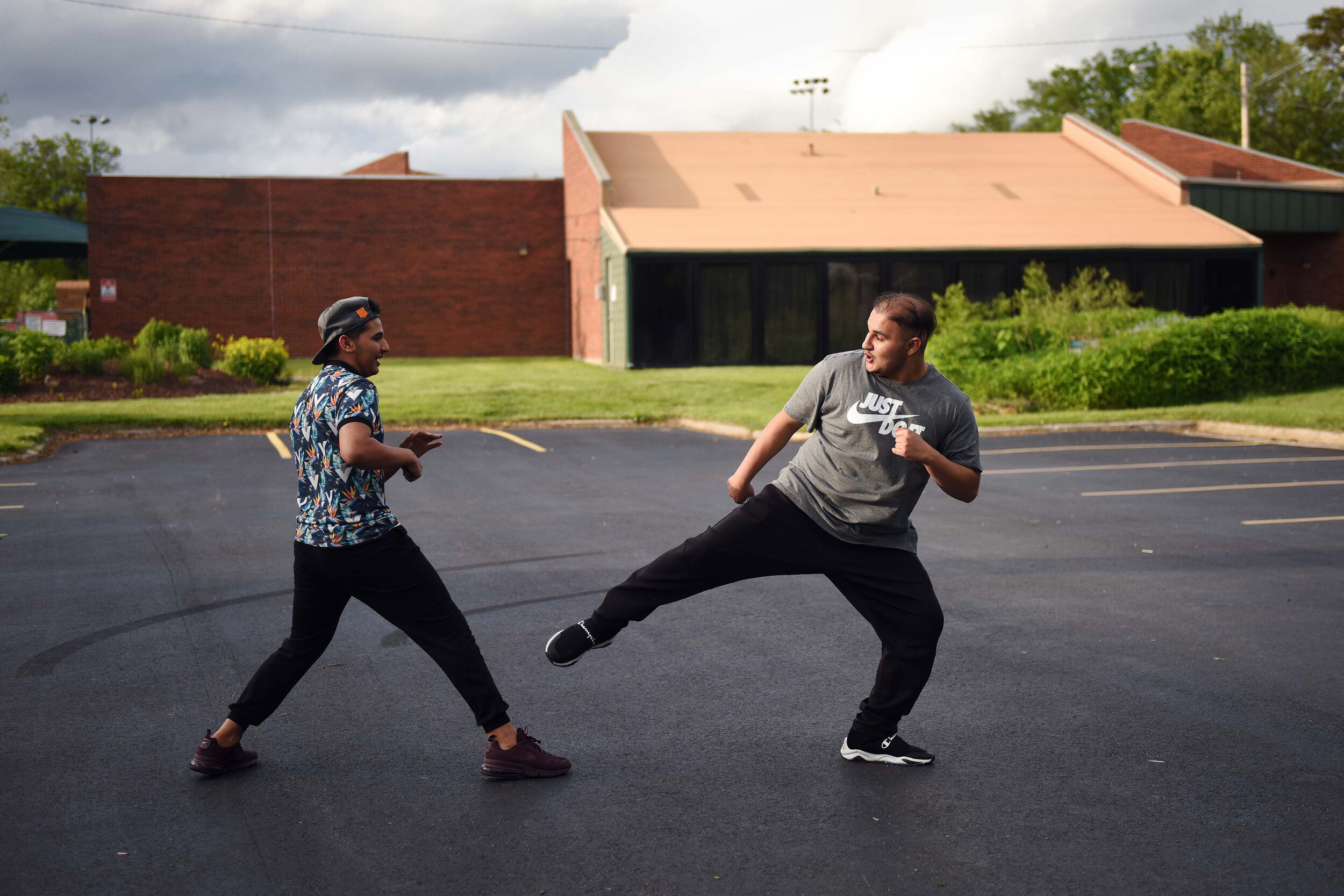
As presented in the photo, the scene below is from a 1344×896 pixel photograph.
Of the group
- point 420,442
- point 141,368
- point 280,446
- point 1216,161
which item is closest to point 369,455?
point 420,442

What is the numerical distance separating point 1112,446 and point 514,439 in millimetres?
7871

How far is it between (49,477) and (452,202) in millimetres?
24837

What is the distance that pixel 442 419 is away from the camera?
18953 millimetres

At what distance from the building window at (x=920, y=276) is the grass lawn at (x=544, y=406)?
533 cm

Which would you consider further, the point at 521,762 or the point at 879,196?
the point at 879,196

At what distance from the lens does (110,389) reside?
21047mm

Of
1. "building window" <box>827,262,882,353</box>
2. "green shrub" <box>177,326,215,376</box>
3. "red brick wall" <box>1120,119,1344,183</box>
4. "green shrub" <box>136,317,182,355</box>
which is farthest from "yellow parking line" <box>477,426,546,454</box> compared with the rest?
"red brick wall" <box>1120,119,1344,183</box>

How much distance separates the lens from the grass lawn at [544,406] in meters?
17.3

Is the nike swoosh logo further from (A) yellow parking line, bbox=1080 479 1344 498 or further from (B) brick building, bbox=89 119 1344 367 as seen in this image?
(B) brick building, bbox=89 119 1344 367

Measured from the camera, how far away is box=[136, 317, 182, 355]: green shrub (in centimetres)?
2338

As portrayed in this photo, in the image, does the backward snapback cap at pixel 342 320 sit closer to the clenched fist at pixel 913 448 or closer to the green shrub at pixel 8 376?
the clenched fist at pixel 913 448

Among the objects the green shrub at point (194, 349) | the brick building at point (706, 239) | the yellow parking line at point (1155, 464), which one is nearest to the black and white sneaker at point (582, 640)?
the yellow parking line at point (1155, 464)

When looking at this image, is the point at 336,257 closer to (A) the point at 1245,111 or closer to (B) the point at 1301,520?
(B) the point at 1301,520

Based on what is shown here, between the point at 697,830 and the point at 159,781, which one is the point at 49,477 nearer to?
the point at 159,781
